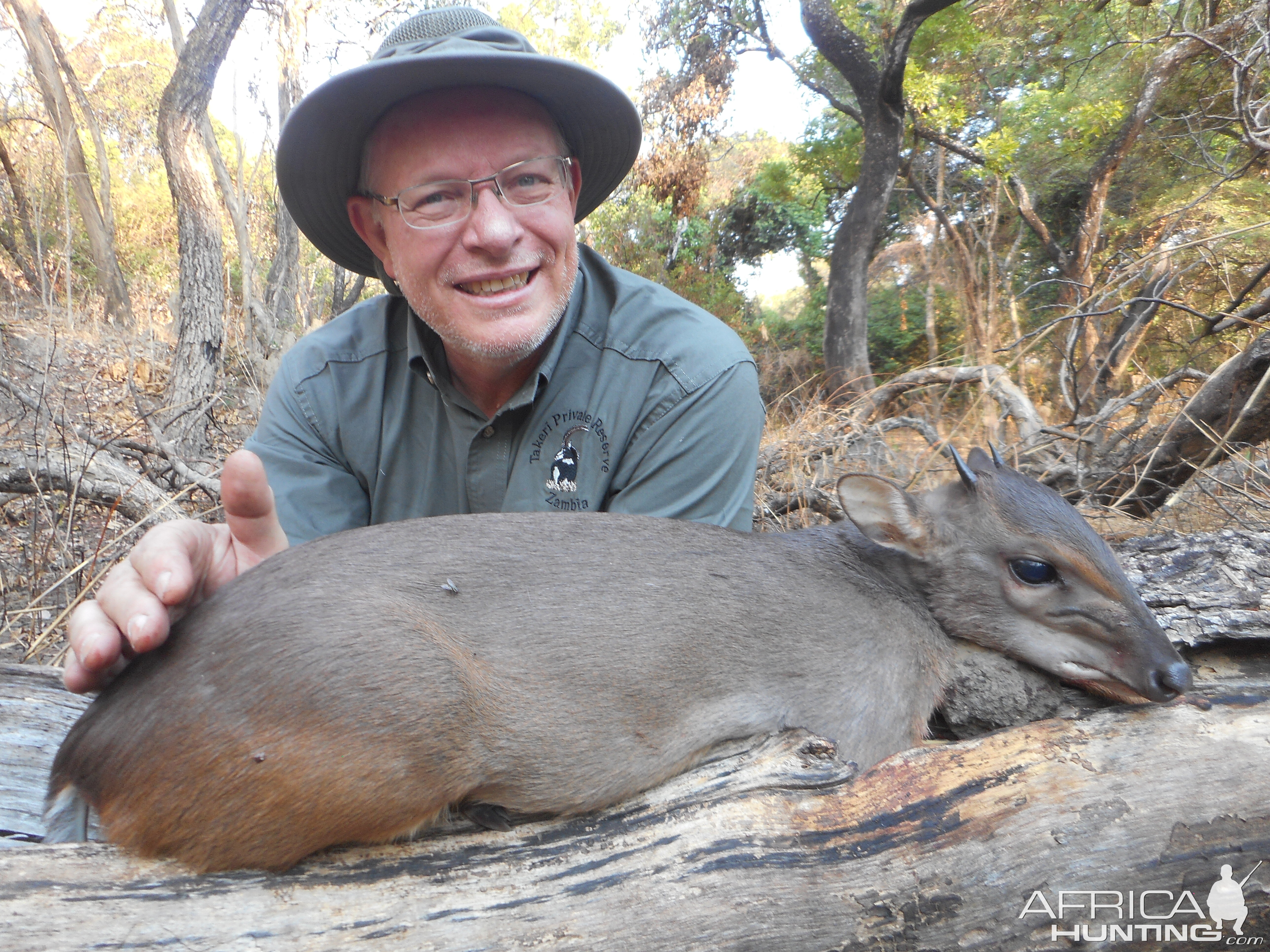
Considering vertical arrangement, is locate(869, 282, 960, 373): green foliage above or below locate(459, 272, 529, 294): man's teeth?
above

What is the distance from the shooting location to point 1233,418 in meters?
4.71

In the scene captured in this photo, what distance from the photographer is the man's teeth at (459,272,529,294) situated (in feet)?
11.2

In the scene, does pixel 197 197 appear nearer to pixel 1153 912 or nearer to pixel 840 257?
pixel 840 257

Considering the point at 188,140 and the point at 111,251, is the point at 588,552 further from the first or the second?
the point at 111,251

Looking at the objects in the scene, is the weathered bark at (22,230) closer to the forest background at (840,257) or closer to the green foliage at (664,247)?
the forest background at (840,257)

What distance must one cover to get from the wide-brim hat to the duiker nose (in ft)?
9.23

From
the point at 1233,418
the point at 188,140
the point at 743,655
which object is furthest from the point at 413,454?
the point at 188,140

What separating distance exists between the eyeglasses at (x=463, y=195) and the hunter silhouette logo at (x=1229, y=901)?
3.06 m

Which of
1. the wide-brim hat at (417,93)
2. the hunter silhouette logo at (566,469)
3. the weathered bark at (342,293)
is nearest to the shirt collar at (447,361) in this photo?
the hunter silhouette logo at (566,469)

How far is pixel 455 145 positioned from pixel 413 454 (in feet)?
4.26

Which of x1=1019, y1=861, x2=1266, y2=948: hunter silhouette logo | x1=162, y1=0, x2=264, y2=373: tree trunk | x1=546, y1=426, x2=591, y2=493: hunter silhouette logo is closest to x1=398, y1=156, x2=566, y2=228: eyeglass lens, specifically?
x1=546, y1=426, x2=591, y2=493: hunter silhouette logo

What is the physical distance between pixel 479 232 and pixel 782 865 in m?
2.41

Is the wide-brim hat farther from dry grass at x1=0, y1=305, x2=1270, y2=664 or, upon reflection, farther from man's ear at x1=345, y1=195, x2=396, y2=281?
dry grass at x1=0, y1=305, x2=1270, y2=664

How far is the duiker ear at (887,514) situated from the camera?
297cm
